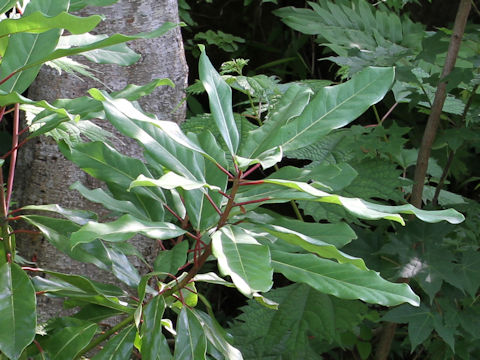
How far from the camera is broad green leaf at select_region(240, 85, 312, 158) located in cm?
78

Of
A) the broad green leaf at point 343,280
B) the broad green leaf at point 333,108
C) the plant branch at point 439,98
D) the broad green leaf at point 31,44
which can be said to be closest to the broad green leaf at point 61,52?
the broad green leaf at point 31,44

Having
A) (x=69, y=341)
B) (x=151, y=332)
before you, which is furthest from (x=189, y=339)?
(x=69, y=341)

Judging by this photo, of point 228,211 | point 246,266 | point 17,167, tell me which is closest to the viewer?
point 246,266

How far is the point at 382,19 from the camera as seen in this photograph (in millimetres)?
1376

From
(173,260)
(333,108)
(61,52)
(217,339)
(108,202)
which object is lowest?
(217,339)

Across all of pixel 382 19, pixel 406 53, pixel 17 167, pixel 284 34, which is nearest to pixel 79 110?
pixel 17 167

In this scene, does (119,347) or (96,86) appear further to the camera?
(96,86)

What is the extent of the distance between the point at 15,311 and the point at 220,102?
0.36 meters

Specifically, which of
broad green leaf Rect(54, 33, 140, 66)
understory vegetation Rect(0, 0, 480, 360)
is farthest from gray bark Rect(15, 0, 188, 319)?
broad green leaf Rect(54, 33, 140, 66)

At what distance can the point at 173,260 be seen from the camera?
2.82ft

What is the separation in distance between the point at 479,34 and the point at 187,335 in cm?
90

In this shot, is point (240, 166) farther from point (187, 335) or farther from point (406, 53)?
point (406, 53)

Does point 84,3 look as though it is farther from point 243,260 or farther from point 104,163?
point 243,260

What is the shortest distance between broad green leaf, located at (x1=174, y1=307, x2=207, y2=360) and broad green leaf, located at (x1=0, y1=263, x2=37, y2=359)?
181mm
